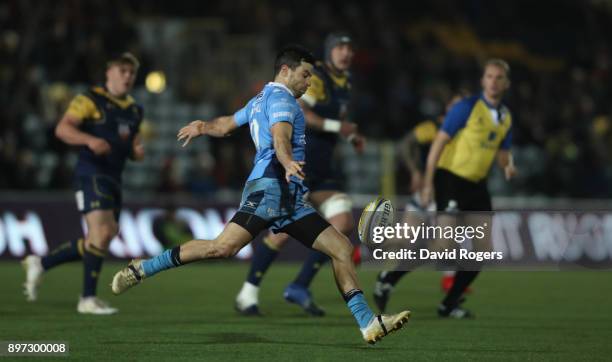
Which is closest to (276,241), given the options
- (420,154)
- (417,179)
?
(417,179)

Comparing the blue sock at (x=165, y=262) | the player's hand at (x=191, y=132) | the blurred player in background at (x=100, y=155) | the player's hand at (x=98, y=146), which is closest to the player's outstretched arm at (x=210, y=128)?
the player's hand at (x=191, y=132)

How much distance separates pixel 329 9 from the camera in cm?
2678

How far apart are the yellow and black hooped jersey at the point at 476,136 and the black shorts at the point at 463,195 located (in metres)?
0.06

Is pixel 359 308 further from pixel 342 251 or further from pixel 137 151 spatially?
pixel 137 151

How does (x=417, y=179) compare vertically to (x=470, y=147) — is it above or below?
below

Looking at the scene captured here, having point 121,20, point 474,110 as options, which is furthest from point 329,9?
point 474,110

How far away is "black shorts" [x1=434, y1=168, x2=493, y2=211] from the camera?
11008 mm

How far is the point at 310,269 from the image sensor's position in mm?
11469

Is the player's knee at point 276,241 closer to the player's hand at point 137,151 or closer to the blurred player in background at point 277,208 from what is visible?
the player's hand at point 137,151

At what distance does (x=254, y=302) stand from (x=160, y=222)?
8355mm

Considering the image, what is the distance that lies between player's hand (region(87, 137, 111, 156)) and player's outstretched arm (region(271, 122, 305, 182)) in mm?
3014

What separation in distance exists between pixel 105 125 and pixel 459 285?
3764 millimetres

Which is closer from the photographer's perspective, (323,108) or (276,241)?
(276,241)

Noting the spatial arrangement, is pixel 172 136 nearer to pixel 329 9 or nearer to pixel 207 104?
pixel 207 104
